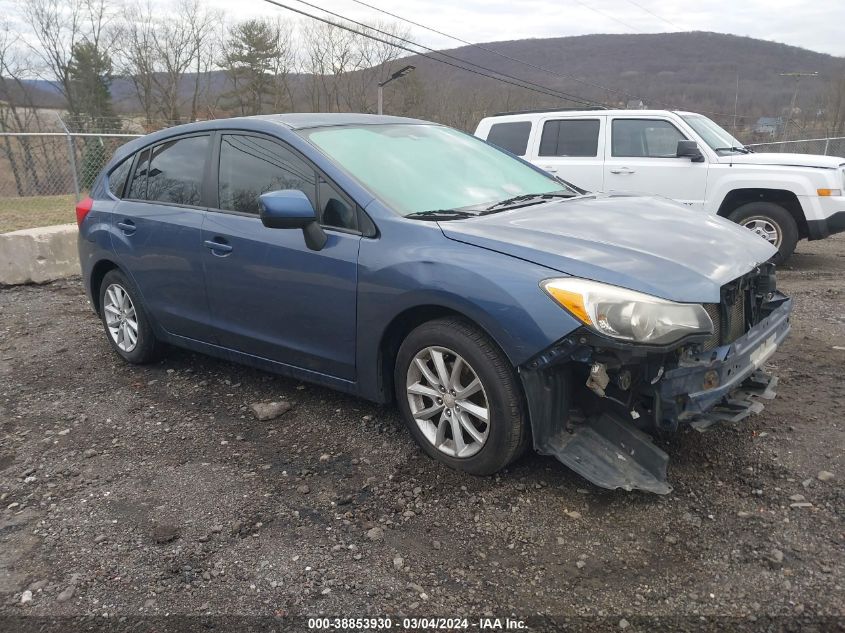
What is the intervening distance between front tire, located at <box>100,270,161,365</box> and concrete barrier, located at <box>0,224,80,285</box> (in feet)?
11.4

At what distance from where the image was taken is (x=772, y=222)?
7863 mm

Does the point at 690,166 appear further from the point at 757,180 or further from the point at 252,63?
the point at 252,63

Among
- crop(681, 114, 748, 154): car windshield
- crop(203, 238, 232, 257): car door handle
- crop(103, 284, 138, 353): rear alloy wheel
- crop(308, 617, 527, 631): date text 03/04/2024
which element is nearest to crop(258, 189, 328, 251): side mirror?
crop(203, 238, 232, 257): car door handle

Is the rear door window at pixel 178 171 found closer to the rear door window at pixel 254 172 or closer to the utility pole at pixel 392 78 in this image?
the rear door window at pixel 254 172

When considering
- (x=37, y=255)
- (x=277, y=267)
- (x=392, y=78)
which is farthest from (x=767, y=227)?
(x=392, y=78)

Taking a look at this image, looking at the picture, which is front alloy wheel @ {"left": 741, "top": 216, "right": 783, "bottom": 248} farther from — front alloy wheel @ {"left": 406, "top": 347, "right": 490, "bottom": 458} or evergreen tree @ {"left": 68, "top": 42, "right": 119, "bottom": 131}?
evergreen tree @ {"left": 68, "top": 42, "right": 119, "bottom": 131}

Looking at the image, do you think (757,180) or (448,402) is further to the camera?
(757,180)

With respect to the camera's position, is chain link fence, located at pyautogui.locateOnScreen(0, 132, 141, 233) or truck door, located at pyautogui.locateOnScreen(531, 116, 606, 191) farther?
chain link fence, located at pyautogui.locateOnScreen(0, 132, 141, 233)

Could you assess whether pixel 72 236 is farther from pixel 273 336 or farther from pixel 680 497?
pixel 680 497

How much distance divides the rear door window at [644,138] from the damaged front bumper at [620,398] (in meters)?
5.95

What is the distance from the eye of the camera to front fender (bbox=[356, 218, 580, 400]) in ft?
8.97

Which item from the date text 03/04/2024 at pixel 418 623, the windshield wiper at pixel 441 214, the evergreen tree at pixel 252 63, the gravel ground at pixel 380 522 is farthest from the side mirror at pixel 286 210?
the evergreen tree at pixel 252 63

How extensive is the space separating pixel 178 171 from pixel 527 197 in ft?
7.35

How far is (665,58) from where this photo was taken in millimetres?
80750
